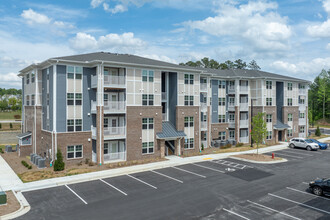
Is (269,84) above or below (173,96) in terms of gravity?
above

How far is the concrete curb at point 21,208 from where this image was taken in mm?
14225

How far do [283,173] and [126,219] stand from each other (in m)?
15.9

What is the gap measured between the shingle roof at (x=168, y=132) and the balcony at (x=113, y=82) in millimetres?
7138

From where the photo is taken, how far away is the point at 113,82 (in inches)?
1086

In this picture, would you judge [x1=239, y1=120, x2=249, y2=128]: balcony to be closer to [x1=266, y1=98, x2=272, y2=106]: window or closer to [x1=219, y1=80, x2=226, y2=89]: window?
[x1=266, y1=98, x2=272, y2=106]: window

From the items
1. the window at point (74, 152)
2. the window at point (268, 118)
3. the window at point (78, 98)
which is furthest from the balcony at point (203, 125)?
the window at point (78, 98)

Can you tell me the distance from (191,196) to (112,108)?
1380cm

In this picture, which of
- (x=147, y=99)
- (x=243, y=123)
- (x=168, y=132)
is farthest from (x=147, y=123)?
(x=243, y=123)

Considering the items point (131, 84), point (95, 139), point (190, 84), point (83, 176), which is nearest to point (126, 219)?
point (83, 176)

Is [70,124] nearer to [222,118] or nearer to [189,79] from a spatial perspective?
[189,79]

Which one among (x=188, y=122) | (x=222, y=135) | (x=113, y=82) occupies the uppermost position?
(x=113, y=82)

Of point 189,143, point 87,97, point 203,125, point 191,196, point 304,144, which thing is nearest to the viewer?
point 191,196

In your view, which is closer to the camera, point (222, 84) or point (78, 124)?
point (78, 124)

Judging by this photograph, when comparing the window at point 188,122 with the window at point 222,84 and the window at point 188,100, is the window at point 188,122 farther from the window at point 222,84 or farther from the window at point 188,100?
the window at point 222,84
